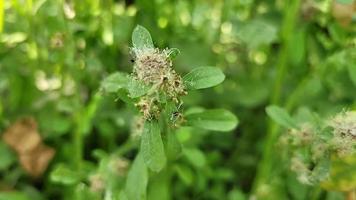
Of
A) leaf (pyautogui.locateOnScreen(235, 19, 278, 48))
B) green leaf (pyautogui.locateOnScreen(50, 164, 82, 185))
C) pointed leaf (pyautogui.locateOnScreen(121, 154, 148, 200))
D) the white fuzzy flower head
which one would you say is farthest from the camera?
leaf (pyautogui.locateOnScreen(235, 19, 278, 48))

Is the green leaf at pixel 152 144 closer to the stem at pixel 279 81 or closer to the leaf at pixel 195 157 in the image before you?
the leaf at pixel 195 157

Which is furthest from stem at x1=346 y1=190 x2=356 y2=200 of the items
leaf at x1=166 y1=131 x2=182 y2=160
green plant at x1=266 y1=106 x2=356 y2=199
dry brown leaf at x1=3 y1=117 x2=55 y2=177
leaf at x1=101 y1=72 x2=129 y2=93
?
dry brown leaf at x1=3 y1=117 x2=55 y2=177

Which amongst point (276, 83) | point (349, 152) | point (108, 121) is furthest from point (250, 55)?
point (349, 152)

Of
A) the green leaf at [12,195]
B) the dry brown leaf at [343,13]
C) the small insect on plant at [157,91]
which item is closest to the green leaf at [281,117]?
the small insect on plant at [157,91]

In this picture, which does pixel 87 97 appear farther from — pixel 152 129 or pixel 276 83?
pixel 152 129

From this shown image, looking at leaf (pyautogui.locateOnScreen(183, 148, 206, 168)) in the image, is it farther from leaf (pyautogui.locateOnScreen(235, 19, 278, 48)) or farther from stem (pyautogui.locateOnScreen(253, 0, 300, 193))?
leaf (pyautogui.locateOnScreen(235, 19, 278, 48))

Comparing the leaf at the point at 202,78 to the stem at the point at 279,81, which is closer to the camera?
the leaf at the point at 202,78
